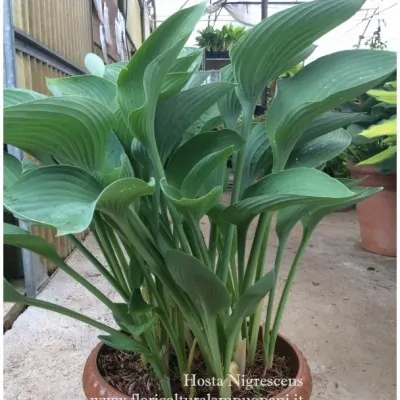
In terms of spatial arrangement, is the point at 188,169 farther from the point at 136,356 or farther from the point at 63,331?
the point at 63,331

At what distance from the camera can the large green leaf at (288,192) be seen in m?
0.30

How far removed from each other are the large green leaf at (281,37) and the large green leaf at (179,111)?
27 mm

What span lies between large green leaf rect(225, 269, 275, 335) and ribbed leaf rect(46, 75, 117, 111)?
Answer: 210 millimetres

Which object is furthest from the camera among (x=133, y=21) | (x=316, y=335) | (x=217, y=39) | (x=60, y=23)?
(x=133, y=21)

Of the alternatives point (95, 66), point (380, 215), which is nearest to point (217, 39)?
point (380, 215)

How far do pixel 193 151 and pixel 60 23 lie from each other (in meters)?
1.37

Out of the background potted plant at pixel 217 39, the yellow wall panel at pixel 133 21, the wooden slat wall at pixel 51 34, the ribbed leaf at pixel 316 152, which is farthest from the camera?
the yellow wall panel at pixel 133 21

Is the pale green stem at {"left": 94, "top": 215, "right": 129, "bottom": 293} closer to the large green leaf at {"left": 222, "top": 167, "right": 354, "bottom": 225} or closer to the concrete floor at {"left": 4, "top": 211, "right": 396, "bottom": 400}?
the large green leaf at {"left": 222, "top": 167, "right": 354, "bottom": 225}

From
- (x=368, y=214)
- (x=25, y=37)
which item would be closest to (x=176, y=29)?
(x=25, y=37)

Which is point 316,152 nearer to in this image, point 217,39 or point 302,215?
point 302,215

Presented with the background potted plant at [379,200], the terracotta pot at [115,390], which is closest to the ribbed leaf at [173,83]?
the terracotta pot at [115,390]

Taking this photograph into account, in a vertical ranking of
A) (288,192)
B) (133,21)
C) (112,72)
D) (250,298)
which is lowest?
(250,298)

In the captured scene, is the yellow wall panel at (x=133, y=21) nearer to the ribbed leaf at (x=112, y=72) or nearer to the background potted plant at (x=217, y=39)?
the background potted plant at (x=217, y=39)

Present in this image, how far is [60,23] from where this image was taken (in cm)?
154
